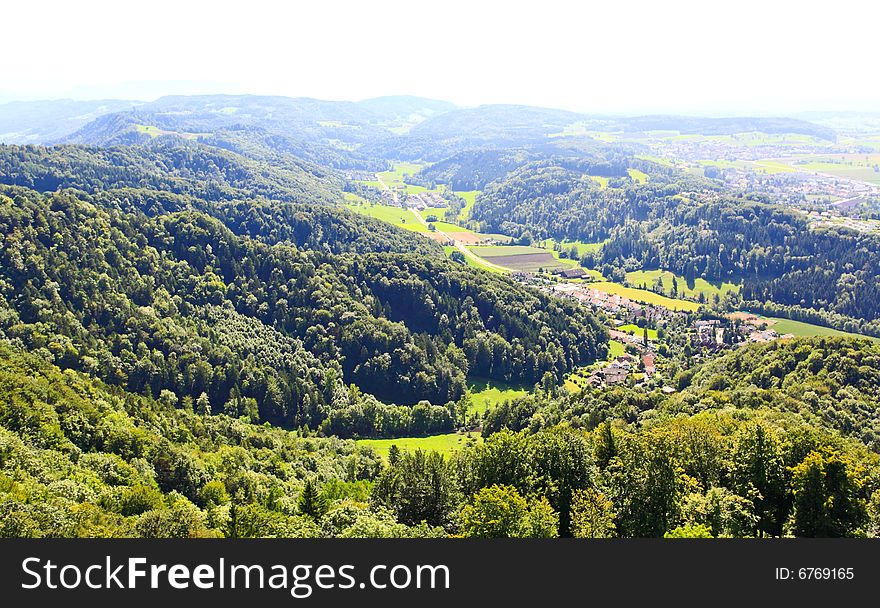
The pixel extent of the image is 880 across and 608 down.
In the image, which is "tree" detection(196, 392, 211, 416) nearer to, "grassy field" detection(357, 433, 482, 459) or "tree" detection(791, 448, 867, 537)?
"grassy field" detection(357, 433, 482, 459)

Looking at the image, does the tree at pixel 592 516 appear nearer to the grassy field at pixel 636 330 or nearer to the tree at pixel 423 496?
the tree at pixel 423 496

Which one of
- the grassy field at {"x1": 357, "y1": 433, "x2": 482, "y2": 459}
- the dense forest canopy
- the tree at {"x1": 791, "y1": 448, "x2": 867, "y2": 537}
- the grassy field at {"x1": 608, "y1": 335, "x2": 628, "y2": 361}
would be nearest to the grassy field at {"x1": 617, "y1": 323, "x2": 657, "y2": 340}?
the dense forest canopy

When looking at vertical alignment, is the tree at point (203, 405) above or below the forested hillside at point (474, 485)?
below

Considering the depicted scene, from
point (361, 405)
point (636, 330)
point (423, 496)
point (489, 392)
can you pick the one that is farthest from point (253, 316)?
point (423, 496)

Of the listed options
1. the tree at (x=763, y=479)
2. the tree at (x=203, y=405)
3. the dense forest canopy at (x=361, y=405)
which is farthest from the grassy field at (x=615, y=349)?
the tree at (x=763, y=479)

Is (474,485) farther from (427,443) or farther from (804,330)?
(804,330)

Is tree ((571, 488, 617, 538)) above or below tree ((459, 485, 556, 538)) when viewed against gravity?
below

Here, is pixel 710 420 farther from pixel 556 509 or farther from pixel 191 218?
pixel 191 218
